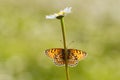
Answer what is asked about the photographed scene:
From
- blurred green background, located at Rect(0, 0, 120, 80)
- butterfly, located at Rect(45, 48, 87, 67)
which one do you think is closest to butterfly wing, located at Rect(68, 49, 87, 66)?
butterfly, located at Rect(45, 48, 87, 67)

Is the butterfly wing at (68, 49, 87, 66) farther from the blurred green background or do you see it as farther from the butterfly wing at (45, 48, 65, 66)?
the blurred green background

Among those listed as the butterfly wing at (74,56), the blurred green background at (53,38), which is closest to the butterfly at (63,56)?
the butterfly wing at (74,56)

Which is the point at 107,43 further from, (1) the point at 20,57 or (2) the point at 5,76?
(2) the point at 5,76

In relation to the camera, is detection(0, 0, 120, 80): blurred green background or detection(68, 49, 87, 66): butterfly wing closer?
detection(68, 49, 87, 66): butterfly wing

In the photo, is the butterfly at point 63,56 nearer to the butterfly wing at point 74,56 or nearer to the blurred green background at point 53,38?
the butterfly wing at point 74,56

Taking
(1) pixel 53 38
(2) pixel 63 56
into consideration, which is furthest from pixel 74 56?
(1) pixel 53 38

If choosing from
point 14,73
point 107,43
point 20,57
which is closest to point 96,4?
point 107,43
